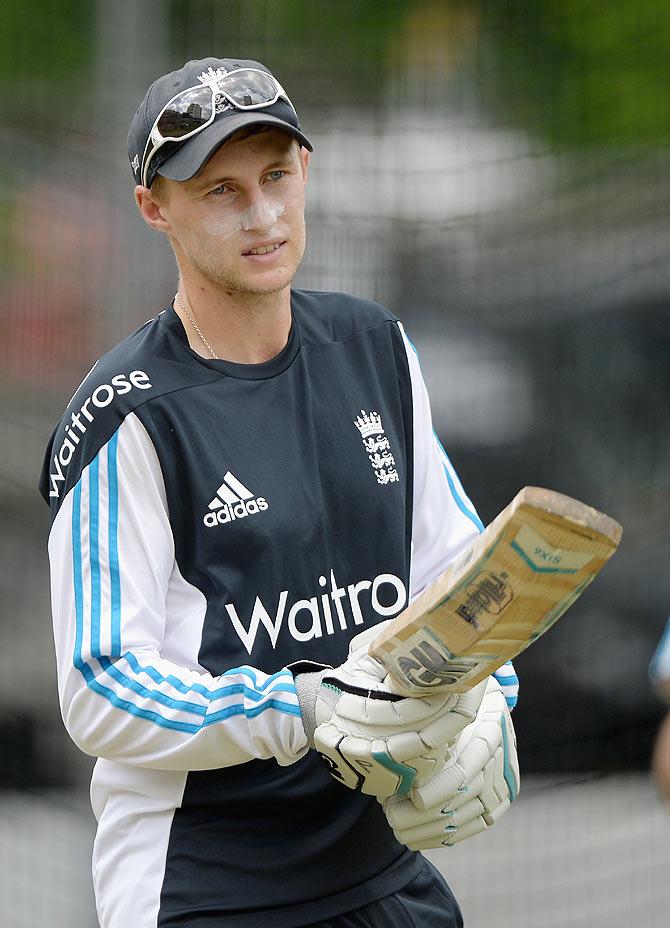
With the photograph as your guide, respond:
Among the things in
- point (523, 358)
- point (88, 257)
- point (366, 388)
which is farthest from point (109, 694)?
point (523, 358)

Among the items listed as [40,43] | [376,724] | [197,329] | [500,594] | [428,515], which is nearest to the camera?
[500,594]

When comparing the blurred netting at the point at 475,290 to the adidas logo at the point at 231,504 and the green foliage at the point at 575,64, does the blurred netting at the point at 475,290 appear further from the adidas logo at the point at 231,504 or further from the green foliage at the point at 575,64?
the adidas logo at the point at 231,504

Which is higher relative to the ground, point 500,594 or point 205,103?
point 205,103

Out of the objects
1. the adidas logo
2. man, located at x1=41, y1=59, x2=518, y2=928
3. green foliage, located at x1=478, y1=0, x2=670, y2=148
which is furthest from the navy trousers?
green foliage, located at x1=478, y1=0, x2=670, y2=148

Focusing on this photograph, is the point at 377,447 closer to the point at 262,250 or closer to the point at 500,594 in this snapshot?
the point at 262,250

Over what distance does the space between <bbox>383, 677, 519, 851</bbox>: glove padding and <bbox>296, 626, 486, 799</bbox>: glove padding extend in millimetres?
48

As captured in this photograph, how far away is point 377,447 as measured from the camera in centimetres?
258

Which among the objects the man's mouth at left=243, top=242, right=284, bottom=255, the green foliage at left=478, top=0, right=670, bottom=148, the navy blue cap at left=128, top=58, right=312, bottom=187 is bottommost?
the man's mouth at left=243, top=242, right=284, bottom=255

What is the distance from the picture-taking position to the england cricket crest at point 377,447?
2.56 metres

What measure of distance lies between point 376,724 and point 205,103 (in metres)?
1.04

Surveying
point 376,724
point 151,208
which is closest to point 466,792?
point 376,724

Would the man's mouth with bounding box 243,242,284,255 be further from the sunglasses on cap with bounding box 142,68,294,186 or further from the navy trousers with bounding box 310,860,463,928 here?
the navy trousers with bounding box 310,860,463,928

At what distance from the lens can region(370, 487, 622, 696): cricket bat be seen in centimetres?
183

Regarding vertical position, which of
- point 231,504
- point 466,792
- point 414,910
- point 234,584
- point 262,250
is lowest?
point 414,910
